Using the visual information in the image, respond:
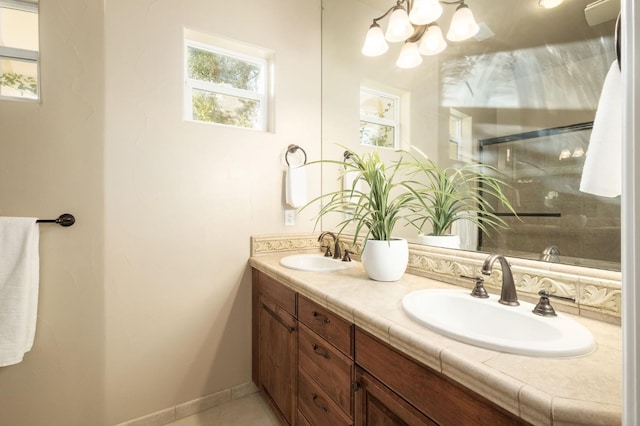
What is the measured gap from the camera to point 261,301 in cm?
168

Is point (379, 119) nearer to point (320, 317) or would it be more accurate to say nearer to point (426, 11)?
point (426, 11)

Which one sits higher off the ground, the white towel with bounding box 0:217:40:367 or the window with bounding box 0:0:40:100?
the window with bounding box 0:0:40:100

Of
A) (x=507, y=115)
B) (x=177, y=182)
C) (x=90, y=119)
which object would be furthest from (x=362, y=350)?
(x=90, y=119)

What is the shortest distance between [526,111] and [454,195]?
409mm

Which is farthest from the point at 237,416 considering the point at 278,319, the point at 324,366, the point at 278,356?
the point at 324,366

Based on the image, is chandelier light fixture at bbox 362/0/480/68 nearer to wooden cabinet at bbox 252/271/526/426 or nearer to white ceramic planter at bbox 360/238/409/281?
white ceramic planter at bbox 360/238/409/281

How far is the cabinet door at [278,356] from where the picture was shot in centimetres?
132

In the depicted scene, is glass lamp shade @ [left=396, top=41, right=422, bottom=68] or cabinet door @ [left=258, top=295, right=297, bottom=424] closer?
cabinet door @ [left=258, top=295, right=297, bottom=424]

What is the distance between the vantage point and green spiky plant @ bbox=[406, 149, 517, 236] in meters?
1.14

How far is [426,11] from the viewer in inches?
53.2

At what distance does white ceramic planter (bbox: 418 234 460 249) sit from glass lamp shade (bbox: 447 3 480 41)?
0.91m

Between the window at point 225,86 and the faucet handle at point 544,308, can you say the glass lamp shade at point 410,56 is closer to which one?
the window at point 225,86

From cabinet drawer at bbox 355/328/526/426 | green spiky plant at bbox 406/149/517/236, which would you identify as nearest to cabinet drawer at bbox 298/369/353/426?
cabinet drawer at bbox 355/328/526/426

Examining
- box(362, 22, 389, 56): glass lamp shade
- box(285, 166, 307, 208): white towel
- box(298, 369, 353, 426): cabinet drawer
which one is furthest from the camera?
box(285, 166, 307, 208): white towel
